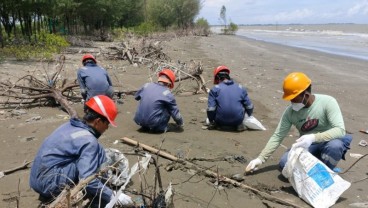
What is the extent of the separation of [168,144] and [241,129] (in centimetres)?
164

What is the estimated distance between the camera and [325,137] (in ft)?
13.9

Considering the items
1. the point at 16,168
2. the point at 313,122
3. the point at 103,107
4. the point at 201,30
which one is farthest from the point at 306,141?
the point at 201,30

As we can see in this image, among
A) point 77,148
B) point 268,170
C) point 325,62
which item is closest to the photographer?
point 77,148

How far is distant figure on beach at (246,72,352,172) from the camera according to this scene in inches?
166

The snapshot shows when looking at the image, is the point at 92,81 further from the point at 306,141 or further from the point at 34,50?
the point at 34,50

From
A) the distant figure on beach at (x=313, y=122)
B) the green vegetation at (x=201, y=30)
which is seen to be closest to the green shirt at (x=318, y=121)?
the distant figure on beach at (x=313, y=122)

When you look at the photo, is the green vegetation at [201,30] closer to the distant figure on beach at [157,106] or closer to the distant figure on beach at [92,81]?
the distant figure on beach at [92,81]

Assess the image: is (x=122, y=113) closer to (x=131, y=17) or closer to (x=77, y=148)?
(x=77, y=148)

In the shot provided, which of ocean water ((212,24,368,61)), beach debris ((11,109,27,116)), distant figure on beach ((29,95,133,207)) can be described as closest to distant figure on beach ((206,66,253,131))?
distant figure on beach ((29,95,133,207))

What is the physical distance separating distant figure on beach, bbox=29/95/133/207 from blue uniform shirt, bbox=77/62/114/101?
13.6 ft

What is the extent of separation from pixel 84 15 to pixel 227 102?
3169 centimetres

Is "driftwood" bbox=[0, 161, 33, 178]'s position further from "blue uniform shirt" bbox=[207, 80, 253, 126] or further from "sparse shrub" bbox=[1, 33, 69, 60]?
"sparse shrub" bbox=[1, 33, 69, 60]

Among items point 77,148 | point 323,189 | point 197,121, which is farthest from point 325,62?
point 77,148

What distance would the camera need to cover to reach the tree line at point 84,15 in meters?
20.3
